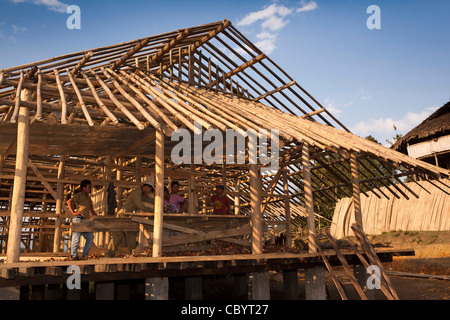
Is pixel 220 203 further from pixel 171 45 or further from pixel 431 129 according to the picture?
pixel 431 129

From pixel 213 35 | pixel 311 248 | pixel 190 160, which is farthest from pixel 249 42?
pixel 311 248

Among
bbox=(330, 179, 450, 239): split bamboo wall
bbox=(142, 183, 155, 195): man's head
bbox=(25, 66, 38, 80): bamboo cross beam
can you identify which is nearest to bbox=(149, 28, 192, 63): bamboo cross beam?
bbox=(25, 66, 38, 80): bamboo cross beam

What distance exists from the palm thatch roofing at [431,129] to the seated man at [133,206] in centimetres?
2450

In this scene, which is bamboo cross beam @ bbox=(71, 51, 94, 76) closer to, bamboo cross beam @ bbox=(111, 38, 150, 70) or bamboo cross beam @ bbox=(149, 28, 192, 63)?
bamboo cross beam @ bbox=(111, 38, 150, 70)

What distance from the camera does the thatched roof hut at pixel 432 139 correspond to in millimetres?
26969

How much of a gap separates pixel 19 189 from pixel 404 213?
2233 centimetres

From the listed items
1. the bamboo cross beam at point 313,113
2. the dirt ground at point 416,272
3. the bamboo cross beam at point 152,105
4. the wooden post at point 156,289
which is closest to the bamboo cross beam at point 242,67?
the bamboo cross beam at point 313,113

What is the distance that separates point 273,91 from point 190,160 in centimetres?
530

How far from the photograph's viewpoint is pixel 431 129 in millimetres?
27562

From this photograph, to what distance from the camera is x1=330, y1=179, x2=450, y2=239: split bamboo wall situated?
70.2ft

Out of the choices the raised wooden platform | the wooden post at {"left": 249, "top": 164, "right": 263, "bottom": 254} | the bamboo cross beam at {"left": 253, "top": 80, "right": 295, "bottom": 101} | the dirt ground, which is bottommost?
the dirt ground

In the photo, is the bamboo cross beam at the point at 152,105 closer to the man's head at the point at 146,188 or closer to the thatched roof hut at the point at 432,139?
the man's head at the point at 146,188

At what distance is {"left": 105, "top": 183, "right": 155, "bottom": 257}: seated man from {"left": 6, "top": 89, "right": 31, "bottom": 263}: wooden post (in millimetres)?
2570

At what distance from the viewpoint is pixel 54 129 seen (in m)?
8.62
